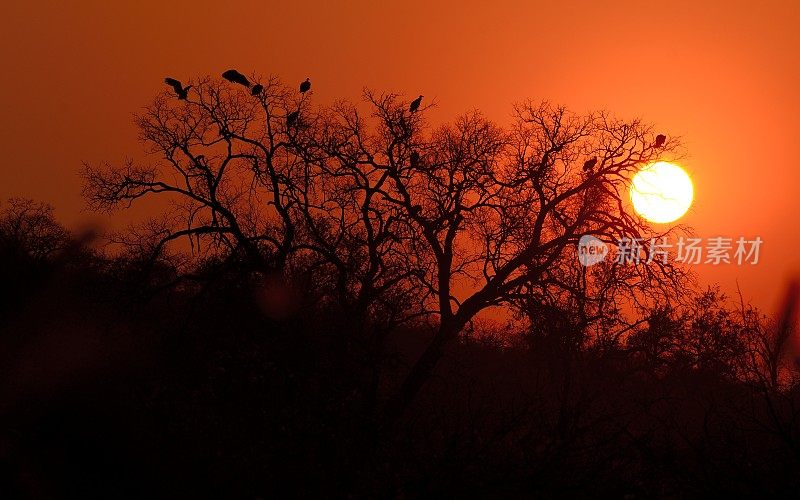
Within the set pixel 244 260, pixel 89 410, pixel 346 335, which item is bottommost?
pixel 89 410

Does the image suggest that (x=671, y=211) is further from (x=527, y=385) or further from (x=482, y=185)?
(x=527, y=385)

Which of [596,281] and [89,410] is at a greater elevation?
[596,281]

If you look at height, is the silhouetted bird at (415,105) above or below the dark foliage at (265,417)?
above

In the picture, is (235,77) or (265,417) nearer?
(265,417)

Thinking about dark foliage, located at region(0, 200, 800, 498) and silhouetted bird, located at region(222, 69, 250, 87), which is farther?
silhouetted bird, located at region(222, 69, 250, 87)

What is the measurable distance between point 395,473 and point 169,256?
40.7 feet

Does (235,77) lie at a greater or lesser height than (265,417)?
greater

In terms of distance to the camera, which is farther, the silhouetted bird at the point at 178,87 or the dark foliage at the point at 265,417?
the silhouetted bird at the point at 178,87

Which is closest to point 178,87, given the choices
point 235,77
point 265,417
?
point 235,77

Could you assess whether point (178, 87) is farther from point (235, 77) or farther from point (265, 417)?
→ point (265, 417)

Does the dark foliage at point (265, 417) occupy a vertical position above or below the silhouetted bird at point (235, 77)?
below

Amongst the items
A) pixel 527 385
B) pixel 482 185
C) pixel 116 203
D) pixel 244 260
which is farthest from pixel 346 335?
pixel 527 385

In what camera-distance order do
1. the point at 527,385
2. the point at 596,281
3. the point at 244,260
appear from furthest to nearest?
the point at 527,385 → the point at 596,281 → the point at 244,260

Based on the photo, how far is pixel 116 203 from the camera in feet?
81.9
